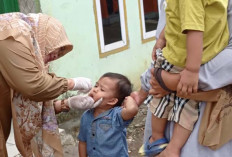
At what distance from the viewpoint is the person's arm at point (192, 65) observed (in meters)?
1.69

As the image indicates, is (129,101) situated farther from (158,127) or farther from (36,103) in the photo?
(36,103)

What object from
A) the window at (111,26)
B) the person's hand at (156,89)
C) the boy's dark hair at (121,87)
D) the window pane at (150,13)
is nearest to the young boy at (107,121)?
the boy's dark hair at (121,87)

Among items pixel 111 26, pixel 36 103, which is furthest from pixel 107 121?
pixel 111 26

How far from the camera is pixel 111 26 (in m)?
5.78

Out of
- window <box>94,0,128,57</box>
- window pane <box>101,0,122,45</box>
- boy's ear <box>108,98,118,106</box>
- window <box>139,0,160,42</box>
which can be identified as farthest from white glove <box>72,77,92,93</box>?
window <box>139,0,160,42</box>

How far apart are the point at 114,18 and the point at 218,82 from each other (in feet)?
13.9

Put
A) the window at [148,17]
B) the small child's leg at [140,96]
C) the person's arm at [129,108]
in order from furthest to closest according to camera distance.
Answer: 1. the window at [148,17]
2. the person's arm at [129,108]
3. the small child's leg at [140,96]

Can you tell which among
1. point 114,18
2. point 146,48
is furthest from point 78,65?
point 146,48

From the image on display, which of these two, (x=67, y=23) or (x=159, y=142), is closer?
(x=159, y=142)

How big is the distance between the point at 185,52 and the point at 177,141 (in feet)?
1.44

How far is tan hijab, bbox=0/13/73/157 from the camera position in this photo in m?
2.21

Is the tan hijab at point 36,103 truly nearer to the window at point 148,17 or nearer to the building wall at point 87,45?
the building wall at point 87,45

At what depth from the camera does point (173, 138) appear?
6.30 ft

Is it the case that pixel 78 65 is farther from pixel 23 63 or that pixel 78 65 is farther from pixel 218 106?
pixel 218 106
